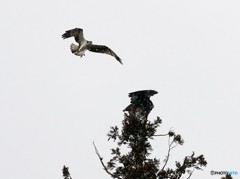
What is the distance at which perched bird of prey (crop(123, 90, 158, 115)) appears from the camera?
14.8m

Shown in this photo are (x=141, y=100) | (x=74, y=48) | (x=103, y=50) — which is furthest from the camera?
(x=103, y=50)

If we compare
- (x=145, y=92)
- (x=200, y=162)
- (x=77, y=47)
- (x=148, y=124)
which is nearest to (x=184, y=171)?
(x=200, y=162)

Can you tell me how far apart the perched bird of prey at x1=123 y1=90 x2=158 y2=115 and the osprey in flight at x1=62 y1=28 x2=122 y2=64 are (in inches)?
229

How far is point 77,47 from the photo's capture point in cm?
2133

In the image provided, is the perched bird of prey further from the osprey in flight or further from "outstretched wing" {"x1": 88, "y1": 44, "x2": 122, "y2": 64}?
"outstretched wing" {"x1": 88, "y1": 44, "x2": 122, "y2": 64}

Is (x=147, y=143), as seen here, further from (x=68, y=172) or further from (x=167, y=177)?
(x=68, y=172)

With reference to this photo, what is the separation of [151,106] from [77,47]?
724 centimetres

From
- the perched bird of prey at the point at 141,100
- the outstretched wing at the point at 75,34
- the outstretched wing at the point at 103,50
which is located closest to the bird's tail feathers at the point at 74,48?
the outstretched wing at the point at 75,34

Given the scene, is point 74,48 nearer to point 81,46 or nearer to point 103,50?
point 81,46

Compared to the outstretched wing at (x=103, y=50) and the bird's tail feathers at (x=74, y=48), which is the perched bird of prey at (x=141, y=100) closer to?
the bird's tail feathers at (x=74, y=48)

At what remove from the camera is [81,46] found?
21.2 meters

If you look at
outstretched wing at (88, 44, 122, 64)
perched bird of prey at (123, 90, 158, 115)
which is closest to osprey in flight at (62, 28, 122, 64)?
outstretched wing at (88, 44, 122, 64)

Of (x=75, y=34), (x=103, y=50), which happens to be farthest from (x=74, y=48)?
(x=103, y=50)

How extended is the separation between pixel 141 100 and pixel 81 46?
261 inches
